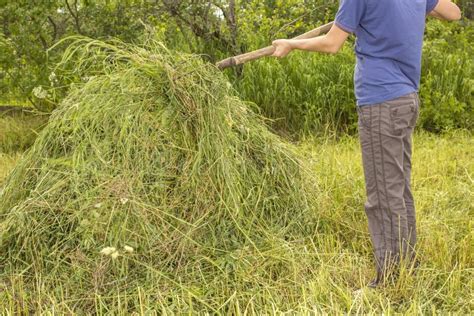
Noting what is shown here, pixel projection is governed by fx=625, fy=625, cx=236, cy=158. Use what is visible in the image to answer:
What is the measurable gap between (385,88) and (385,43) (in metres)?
0.20

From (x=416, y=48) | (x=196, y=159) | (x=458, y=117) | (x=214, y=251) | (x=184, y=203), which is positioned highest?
(x=416, y=48)

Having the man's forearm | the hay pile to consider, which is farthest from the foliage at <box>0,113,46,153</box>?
the man's forearm

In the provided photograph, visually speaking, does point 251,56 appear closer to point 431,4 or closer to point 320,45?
point 320,45

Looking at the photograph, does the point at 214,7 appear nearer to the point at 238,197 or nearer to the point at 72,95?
the point at 72,95

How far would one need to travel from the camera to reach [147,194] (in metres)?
3.25

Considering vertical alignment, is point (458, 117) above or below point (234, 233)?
below

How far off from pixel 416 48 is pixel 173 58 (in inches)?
51.2

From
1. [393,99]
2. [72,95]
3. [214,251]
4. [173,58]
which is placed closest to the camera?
[393,99]

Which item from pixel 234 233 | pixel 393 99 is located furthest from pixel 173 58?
pixel 393 99

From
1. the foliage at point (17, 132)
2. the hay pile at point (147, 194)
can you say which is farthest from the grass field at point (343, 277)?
the foliage at point (17, 132)

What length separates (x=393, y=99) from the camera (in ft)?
9.15

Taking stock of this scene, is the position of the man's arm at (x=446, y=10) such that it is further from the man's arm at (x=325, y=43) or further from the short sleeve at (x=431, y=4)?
the man's arm at (x=325, y=43)

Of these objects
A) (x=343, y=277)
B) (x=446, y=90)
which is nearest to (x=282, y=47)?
(x=343, y=277)

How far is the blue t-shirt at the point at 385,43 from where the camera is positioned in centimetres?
273
